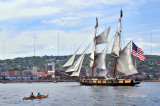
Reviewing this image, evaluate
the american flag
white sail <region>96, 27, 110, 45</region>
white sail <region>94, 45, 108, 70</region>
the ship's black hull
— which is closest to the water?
the american flag

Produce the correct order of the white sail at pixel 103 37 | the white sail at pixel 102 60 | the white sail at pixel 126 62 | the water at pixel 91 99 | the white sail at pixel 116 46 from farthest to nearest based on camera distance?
the white sail at pixel 102 60 < the white sail at pixel 103 37 < the white sail at pixel 116 46 < the white sail at pixel 126 62 < the water at pixel 91 99

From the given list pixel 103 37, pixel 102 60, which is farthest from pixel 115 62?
pixel 103 37

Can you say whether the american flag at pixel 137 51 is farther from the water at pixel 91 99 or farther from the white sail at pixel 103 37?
the water at pixel 91 99

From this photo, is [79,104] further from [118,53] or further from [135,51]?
[118,53]

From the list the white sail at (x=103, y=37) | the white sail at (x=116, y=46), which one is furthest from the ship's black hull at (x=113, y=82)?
the white sail at (x=103, y=37)

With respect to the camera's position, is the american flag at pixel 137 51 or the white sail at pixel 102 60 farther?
the white sail at pixel 102 60

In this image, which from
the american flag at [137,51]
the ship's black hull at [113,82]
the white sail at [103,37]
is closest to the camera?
the american flag at [137,51]

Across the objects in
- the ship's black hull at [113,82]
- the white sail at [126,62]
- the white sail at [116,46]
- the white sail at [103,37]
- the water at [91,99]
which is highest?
the white sail at [103,37]

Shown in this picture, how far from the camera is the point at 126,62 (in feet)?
474

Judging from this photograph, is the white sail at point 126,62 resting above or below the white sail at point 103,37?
below

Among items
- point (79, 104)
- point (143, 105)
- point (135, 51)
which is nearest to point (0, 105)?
point (79, 104)

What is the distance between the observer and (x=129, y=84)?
145000mm

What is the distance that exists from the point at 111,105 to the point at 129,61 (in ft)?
236

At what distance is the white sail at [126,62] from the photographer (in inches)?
5655
